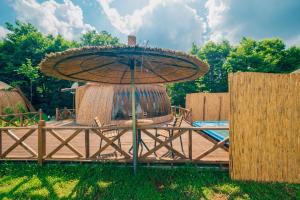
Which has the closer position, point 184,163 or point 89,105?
point 184,163

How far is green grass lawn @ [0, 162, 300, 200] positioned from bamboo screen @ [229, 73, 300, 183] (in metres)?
0.39

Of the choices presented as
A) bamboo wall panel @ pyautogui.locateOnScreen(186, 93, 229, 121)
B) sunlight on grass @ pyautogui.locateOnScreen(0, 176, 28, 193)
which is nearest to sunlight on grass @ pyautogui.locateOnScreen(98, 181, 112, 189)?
sunlight on grass @ pyautogui.locateOnScreen(0, 176, 28, 193)

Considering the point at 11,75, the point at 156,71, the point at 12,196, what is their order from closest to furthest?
the point at 12,196
the point at 156,71
the point at 11,75

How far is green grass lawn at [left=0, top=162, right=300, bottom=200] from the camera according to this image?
391 centimetres

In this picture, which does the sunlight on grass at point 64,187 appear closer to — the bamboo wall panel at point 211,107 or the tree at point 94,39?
the bamboo wall panel at point 211,107

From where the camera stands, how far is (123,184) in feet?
14.2

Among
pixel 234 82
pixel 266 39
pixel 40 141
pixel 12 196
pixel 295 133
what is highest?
pixel 266 39

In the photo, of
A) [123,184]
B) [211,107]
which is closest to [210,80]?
[211,107]

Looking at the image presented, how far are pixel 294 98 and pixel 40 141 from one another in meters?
6.79

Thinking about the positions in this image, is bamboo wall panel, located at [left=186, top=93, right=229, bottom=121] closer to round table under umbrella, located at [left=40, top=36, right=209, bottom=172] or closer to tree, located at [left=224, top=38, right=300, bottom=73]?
tree, located at [left=224, top=38, right=300, bottom=73]

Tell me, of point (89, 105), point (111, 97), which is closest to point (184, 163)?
point (111, 97)

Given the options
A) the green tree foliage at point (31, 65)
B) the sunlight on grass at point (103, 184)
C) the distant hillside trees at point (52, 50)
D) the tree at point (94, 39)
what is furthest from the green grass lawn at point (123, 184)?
the tree at point (94, 39)

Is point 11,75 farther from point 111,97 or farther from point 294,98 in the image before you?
Answer: point 294,98

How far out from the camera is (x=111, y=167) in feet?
16.5
